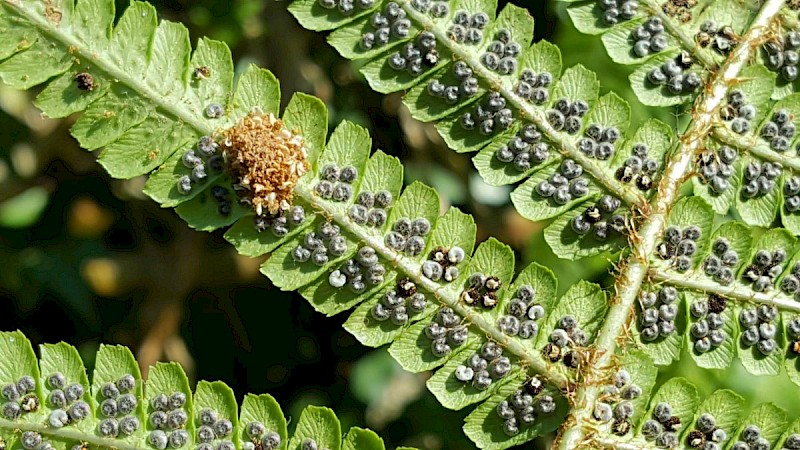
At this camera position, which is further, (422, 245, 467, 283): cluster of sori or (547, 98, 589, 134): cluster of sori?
(547, 98, 589, 134): cluster of sori

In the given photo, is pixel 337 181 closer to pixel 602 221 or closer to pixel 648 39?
pixel 602 221

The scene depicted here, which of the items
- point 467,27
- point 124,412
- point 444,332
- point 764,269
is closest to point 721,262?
point 764,269

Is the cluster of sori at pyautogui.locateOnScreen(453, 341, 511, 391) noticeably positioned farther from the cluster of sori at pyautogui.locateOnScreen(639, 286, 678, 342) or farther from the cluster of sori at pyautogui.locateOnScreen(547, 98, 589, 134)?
the cluster of sori at pyautogui.locateOnScreen(547, 98, 589, 134)

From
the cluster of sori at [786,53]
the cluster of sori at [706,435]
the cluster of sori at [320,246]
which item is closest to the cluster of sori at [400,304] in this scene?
the cluster of sori at [320,246]

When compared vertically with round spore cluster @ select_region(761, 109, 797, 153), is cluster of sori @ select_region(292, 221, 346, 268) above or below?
below

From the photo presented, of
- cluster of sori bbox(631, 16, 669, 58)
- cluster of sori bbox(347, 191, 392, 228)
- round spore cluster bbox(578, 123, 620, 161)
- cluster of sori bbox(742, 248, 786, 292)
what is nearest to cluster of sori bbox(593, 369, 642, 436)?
cluster of sori bbox(742, 248, 786, 292)

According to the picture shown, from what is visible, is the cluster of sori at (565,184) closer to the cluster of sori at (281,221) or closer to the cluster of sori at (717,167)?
the cluster of sori at (717,167)
